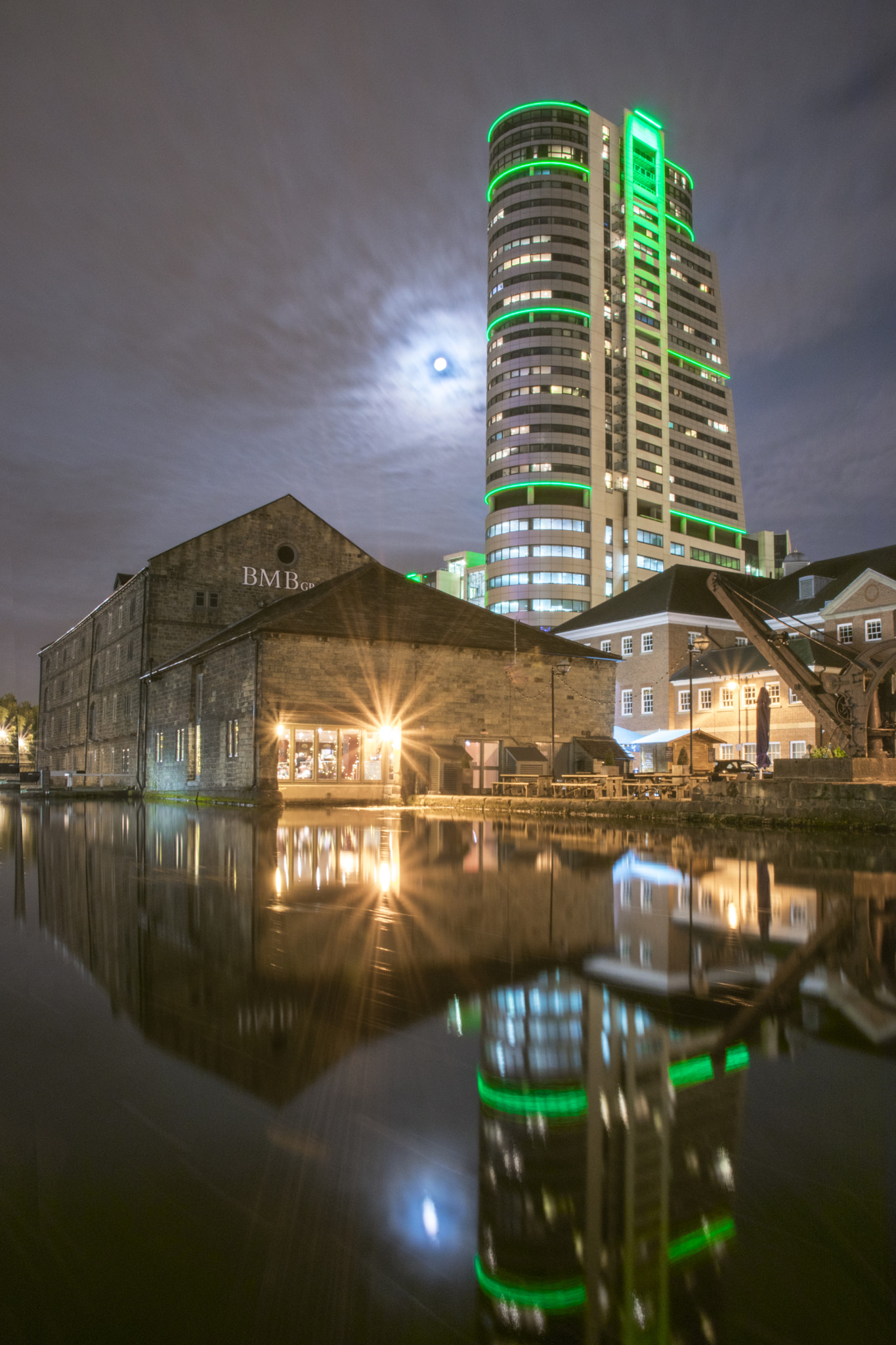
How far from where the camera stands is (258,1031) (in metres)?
4.09

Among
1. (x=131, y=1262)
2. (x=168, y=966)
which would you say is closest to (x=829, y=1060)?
(x=131, y=1262)

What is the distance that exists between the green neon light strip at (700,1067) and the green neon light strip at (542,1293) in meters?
1.43

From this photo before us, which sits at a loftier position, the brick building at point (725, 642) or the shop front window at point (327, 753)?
the brick building at point (725, 642)

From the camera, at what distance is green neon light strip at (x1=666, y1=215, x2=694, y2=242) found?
13212 cm

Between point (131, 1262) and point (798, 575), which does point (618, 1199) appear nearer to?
point (131, 1262)

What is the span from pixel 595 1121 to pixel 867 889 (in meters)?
7.80

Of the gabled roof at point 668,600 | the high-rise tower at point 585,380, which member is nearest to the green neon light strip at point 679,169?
the high-rise tower at point 585,380

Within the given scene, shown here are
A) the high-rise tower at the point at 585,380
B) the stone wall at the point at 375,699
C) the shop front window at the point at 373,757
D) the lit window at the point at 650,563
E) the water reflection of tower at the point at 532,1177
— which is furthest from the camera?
the lit window at the point at 650,563

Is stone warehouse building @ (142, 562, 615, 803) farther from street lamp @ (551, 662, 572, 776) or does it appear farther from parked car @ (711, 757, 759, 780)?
parked car @ (711, 757, 759, 780)

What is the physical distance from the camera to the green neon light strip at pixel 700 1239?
7.50 ft

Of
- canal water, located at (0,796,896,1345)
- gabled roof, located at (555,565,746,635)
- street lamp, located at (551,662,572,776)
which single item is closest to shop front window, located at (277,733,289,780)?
street lamp, located at (551,662,572,776)

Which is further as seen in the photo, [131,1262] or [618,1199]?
[618,1199]

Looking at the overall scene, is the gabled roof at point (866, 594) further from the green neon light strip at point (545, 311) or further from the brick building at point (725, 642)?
the green neon light strip at point (545, 311)

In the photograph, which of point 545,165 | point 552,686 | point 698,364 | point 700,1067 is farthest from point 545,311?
point 700,1067
